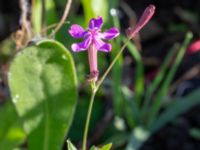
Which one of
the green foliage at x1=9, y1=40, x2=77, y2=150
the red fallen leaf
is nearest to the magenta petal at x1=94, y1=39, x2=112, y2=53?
the green foliage at x1=9, y1=40, x2=77, y2=150

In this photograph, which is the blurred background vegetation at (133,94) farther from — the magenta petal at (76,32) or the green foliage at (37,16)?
the magenta petal at (76,32)

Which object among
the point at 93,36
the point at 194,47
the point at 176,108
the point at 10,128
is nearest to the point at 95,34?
the point at 93,36

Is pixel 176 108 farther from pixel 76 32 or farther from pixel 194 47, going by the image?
pixel 76 32

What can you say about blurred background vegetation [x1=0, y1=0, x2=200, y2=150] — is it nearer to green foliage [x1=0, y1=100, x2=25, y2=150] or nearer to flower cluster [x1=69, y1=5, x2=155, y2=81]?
green foliage [x1=0, y1=100, x2=25, y2=150]

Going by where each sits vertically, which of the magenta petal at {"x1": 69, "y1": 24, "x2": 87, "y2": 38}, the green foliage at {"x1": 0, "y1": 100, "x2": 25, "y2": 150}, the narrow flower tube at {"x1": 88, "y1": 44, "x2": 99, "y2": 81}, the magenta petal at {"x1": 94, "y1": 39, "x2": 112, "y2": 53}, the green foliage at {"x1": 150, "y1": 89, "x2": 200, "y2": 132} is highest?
the magenta petal at {"x1": 69, "y1": 24, "x2": 87, "y2": 38}

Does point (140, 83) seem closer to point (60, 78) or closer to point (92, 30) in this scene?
point (60, 78)

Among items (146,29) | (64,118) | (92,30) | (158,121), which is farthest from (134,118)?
(92,30)
